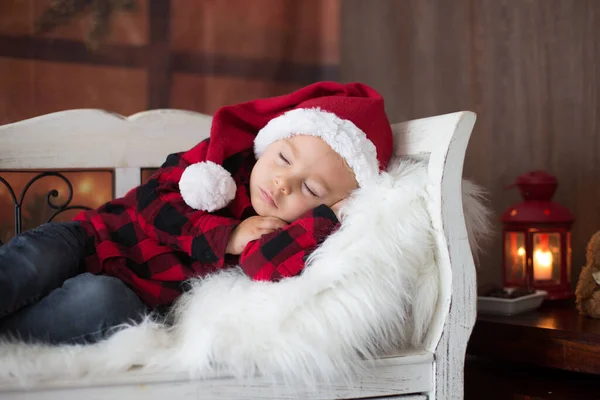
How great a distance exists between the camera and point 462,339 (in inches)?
38.4

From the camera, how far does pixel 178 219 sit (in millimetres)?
1105

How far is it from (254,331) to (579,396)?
1.90 ft

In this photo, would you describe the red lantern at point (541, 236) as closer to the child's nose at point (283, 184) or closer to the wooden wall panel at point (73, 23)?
the child's nose at point (283, 184)

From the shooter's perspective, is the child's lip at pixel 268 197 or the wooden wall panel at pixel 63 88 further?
the wooden wall panel at pixel 63 88

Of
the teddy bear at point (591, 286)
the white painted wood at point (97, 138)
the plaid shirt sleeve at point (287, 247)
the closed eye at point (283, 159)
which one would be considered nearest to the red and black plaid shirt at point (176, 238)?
the plaid shirt sleeve at point (287, 247)

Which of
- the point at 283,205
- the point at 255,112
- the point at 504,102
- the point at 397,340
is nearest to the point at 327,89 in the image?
the point at 255,112

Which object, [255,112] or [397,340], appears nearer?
[397,340]

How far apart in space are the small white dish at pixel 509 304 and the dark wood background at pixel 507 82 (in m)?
0.30

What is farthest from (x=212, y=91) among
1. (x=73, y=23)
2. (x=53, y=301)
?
(x=53, y=301)

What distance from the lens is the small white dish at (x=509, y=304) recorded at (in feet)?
4.40

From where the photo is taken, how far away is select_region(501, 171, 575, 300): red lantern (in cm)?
146

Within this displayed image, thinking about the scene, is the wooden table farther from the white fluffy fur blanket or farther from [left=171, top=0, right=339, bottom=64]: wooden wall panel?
[left=171, top=0, right=339, bottom=64]: wooden wall panel

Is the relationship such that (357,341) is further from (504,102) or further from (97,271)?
(504,102)

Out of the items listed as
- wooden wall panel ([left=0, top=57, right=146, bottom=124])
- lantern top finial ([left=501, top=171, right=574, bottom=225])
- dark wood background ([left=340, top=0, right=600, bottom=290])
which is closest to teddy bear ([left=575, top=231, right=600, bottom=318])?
lantern top finial ([left=501, top=171, right=574, bottom=225])
